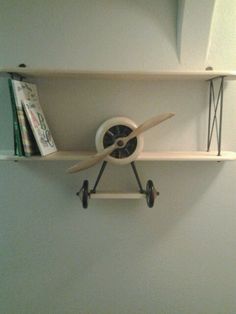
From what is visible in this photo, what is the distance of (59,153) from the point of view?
4.06ft

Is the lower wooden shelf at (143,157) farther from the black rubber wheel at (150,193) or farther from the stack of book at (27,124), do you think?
the black rubber wheel at (150,193)

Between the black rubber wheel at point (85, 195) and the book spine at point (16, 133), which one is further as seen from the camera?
the black rubber wheel at point (85, 195)

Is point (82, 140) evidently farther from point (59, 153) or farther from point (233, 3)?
point (233, 3)

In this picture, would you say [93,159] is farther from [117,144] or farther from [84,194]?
[84,194]

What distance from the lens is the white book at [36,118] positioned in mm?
1104

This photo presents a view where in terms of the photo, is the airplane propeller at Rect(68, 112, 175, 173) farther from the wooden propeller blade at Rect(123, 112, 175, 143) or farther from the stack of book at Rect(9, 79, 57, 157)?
the stack of book at Rect(9, 79, 57, 157)

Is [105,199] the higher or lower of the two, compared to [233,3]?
lower

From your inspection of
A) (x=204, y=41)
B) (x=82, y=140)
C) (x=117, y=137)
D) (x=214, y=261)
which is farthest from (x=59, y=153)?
(x=214, y=261)

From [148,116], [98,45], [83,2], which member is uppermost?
[83,2]

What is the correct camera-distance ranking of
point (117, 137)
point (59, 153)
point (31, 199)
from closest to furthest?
point (117, 137) → point (59, 153) → point (31, 199)

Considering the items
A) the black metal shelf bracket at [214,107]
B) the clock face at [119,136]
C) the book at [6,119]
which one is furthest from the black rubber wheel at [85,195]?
the black metal shelf bracket at [214,107]

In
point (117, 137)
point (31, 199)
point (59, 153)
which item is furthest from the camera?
point (31, 199)

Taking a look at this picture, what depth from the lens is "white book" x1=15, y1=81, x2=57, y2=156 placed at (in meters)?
1.10

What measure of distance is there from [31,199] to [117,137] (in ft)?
1.86
